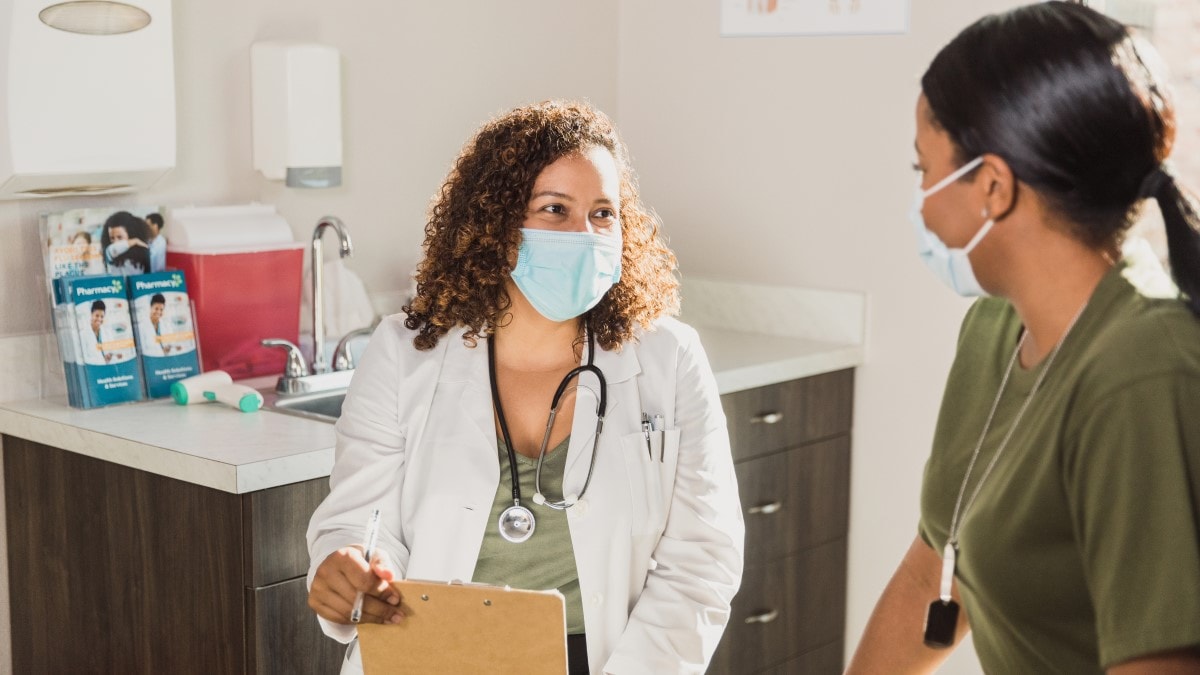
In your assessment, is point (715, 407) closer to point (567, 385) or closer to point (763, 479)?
point (567, 385)

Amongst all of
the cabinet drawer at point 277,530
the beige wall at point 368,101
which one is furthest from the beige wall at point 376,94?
the cabinet drawer at point 277,530

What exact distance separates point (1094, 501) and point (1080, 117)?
29 cm

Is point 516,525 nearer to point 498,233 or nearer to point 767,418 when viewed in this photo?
point 498,233

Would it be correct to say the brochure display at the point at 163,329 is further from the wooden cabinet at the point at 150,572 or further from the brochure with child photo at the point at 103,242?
the wooden cabinet at the point at 150,572

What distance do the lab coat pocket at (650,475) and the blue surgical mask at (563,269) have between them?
0.20 m

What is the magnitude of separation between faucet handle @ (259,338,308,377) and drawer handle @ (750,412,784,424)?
94 centimetres

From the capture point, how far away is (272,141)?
2592 mm

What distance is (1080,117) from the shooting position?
0.99m

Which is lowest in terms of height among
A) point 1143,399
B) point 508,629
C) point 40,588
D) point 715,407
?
point 40,588

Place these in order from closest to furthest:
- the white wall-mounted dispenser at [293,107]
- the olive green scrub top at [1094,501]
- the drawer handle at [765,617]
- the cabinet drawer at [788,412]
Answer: the olive green scrub top at [1094,501]
the white wall-mounted dispenser at [293,107]
the cabinet drawer at [788,412]
the drawer handle at [765,617]

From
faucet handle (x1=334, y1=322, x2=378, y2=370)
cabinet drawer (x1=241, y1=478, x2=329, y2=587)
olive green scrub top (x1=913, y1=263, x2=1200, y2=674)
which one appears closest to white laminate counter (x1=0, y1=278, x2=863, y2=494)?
cabinet drawer (x1=241, y1=478, x2=329, y2=587)

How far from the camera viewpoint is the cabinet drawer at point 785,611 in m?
2.80

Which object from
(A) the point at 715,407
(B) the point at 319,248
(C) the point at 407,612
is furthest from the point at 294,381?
(C) the point at 407,612

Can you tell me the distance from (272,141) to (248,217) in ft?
0.53
